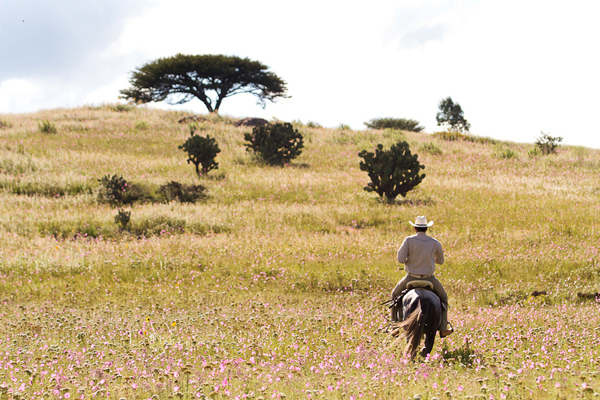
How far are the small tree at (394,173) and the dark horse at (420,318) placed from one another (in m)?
14.1

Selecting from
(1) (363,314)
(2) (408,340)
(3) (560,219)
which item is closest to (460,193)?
(3) (560,219)

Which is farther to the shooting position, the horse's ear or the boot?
the boot

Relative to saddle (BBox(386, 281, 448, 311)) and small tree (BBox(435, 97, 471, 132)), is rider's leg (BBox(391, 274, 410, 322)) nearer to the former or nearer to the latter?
saddle (BBox(386, 281, 448, 311))

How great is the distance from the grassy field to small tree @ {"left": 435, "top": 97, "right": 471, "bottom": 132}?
122 feet

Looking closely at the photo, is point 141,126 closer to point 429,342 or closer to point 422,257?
point 422,257

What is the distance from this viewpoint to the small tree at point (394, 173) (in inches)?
790

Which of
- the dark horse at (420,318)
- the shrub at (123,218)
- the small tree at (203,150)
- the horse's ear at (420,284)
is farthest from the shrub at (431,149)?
the dark horse at (420,318)

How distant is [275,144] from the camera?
→ 29094 millimetres

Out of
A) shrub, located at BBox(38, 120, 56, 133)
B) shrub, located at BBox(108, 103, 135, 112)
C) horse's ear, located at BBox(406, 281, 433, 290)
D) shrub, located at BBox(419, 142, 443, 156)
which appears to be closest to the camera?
horse's ear, located at BBox(406, 281, 433, 290)

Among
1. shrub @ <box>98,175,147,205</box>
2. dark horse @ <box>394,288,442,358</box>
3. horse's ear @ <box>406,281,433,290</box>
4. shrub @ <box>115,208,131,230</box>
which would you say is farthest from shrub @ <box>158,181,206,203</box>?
dark horse @ <box>394,288,442,358</box>

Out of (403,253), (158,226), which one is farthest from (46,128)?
(403,253)

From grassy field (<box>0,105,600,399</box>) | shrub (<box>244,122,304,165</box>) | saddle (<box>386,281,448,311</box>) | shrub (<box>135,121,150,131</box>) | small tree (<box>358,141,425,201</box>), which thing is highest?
shrub (<box>135,121,150,131</box>)

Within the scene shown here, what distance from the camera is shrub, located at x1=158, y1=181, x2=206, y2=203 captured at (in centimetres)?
1989

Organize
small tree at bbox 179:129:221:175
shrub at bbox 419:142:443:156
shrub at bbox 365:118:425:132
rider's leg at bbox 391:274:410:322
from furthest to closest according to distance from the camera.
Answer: shrub at bbox 365:118:425:132, shrub at bbox 419:142:443:156, small tree at bbox 179:129:221:175, rider's leg at bbox 391:274:410:322
